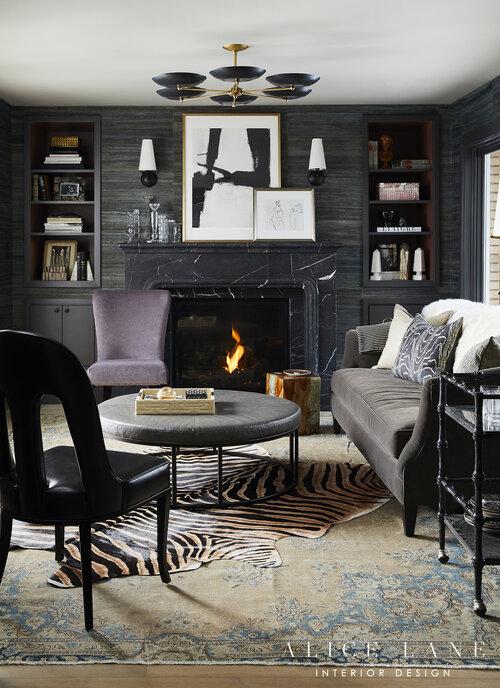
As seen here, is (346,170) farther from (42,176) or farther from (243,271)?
(42,176)

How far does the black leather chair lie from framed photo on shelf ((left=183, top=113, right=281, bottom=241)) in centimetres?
399

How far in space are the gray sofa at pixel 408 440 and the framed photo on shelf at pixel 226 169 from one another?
2684 millimetres

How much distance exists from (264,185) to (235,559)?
4.03 meters

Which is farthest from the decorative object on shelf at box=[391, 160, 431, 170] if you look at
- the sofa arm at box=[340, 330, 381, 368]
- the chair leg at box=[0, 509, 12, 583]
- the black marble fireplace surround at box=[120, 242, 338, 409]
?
the chair leg at box=[0, 509, 12, 583]

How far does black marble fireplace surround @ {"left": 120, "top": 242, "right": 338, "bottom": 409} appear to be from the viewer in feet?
19.8

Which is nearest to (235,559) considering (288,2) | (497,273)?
(288,2)

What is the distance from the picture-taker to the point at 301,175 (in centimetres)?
627

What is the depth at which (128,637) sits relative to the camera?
2.17m

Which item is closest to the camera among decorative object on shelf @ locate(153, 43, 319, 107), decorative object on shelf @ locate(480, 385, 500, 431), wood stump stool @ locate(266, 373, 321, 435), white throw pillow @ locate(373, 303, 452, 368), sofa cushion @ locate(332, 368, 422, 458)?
decorative object on shelf @ locate(480, 385, 500, 431)

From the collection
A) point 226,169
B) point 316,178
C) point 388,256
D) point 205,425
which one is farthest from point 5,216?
point 205,425

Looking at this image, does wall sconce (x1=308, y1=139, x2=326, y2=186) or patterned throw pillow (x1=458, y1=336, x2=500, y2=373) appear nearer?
patterned throw pillow (x1=458, y1=336, x2=500, y2=373)

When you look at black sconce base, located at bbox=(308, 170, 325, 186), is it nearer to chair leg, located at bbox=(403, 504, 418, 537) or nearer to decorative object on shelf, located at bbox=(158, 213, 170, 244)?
decorative object on shelf, located at bbox=(158, 213, 170, 244)

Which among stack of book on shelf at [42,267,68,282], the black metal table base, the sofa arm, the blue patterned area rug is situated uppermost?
stack of book on shelf at [42,267,68,282]

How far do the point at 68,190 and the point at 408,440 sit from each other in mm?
4288
